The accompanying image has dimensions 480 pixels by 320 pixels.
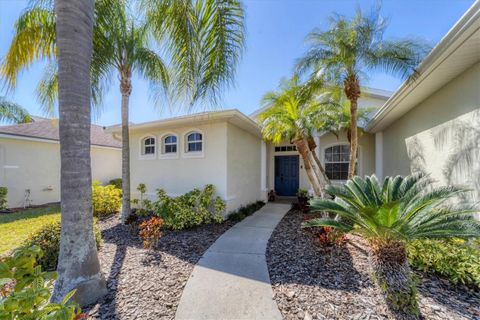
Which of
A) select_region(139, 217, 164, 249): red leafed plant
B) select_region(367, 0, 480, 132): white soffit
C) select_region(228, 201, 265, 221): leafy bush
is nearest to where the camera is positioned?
select_region(367, 0, 480, 132): white soffit

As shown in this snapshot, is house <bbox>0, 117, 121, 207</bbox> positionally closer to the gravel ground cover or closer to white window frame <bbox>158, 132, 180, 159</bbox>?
white window frame <bbox>158, 132, 180, 159</bbox>

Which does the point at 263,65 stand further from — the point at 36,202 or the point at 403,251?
the point at 36,202

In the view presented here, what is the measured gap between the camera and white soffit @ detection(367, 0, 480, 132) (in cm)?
331

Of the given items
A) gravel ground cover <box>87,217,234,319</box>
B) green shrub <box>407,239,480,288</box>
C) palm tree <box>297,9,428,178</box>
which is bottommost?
gravel ground cover <box>87,217,234,319</box>

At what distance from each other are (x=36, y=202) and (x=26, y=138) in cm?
365

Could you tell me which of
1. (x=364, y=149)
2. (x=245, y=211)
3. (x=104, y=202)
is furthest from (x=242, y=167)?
(x=364, y=149)

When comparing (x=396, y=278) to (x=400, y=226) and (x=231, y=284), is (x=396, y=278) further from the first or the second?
(x=231, y=284)

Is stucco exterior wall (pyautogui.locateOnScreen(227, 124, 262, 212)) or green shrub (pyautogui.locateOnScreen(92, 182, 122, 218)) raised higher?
stucco exterior wall (pyautogui.locateOnScreen(227, 124, 262, 212))

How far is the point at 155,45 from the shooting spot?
5605mm

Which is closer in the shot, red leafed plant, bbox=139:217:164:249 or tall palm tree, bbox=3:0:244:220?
tall palm tree, bbox=3:0:244:220

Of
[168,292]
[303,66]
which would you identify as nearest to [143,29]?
[303,66]

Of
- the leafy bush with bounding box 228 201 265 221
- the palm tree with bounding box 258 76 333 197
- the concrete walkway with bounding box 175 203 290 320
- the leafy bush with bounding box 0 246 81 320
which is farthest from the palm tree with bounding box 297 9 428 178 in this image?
the leafy bush with bounding box 0 246 81 320

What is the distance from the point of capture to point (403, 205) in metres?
3.06

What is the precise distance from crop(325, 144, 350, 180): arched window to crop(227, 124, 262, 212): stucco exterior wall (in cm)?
362
